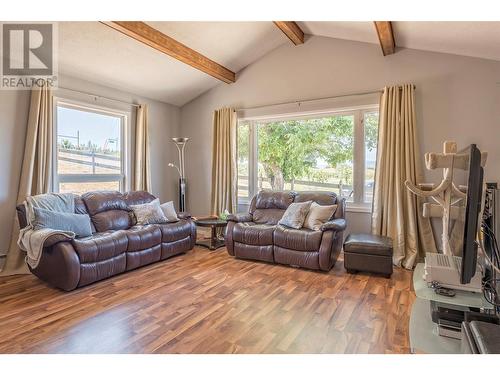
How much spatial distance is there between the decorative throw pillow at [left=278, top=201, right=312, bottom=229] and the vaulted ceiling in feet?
7.52

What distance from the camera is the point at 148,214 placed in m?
4.02

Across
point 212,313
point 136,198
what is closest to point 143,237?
point 136,198

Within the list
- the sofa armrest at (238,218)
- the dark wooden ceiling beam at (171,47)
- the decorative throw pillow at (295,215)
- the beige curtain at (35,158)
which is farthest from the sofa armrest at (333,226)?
the beige curtain at (35,158)

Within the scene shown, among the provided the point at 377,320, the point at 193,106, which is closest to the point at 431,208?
the point at 377,320

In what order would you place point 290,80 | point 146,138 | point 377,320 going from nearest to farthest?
point 377,320, point 290,80, point 146,138

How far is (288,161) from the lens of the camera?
4.85 meters

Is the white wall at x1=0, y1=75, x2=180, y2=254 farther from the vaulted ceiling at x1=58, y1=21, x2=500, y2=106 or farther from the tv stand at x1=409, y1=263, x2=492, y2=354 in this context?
the tv stand at x1=409, y1=263, x2=492, y2=354

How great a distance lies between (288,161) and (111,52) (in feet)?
9.54

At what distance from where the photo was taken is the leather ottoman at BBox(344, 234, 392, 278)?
10.8 feet

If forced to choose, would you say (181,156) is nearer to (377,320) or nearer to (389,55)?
(389,55)

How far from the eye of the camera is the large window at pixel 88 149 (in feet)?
13.2

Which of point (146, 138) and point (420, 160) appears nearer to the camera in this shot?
point (420, 160)

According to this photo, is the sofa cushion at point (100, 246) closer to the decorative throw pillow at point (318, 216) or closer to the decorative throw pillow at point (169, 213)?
the decorative throw pillow at point (169, 213)

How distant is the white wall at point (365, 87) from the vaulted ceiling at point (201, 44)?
0.15m
